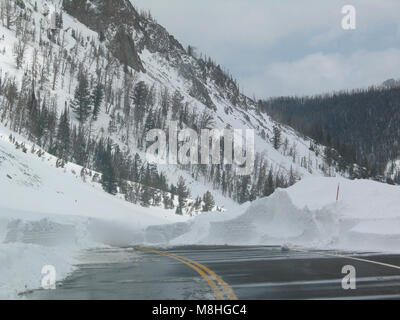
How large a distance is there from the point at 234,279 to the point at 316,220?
10.7 m

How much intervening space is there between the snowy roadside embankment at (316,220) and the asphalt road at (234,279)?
11.4 ft

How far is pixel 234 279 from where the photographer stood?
9219mm

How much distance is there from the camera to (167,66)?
500 feet

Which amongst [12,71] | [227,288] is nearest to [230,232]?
[227,288]

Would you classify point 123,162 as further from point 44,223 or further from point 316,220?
point 316,220

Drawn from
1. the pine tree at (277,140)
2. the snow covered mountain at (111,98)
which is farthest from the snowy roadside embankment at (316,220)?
the pine tree at (277,140)

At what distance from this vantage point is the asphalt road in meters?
7.48

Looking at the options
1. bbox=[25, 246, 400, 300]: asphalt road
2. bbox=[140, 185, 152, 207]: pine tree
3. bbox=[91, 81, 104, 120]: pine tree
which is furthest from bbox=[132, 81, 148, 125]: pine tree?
bbox=[25, 246, 400, 300]: asphalt road

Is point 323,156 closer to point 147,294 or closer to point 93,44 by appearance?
point 93,44

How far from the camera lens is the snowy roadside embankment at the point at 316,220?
16.6 metres

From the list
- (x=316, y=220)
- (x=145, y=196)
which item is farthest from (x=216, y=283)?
(x=145, y=196)

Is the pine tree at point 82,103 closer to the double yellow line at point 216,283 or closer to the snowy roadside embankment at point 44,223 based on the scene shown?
the snowy roadside embankment at point 44,223

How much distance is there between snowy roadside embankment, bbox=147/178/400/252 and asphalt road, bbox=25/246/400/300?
137 inches

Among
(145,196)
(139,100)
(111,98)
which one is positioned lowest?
(145,196)
